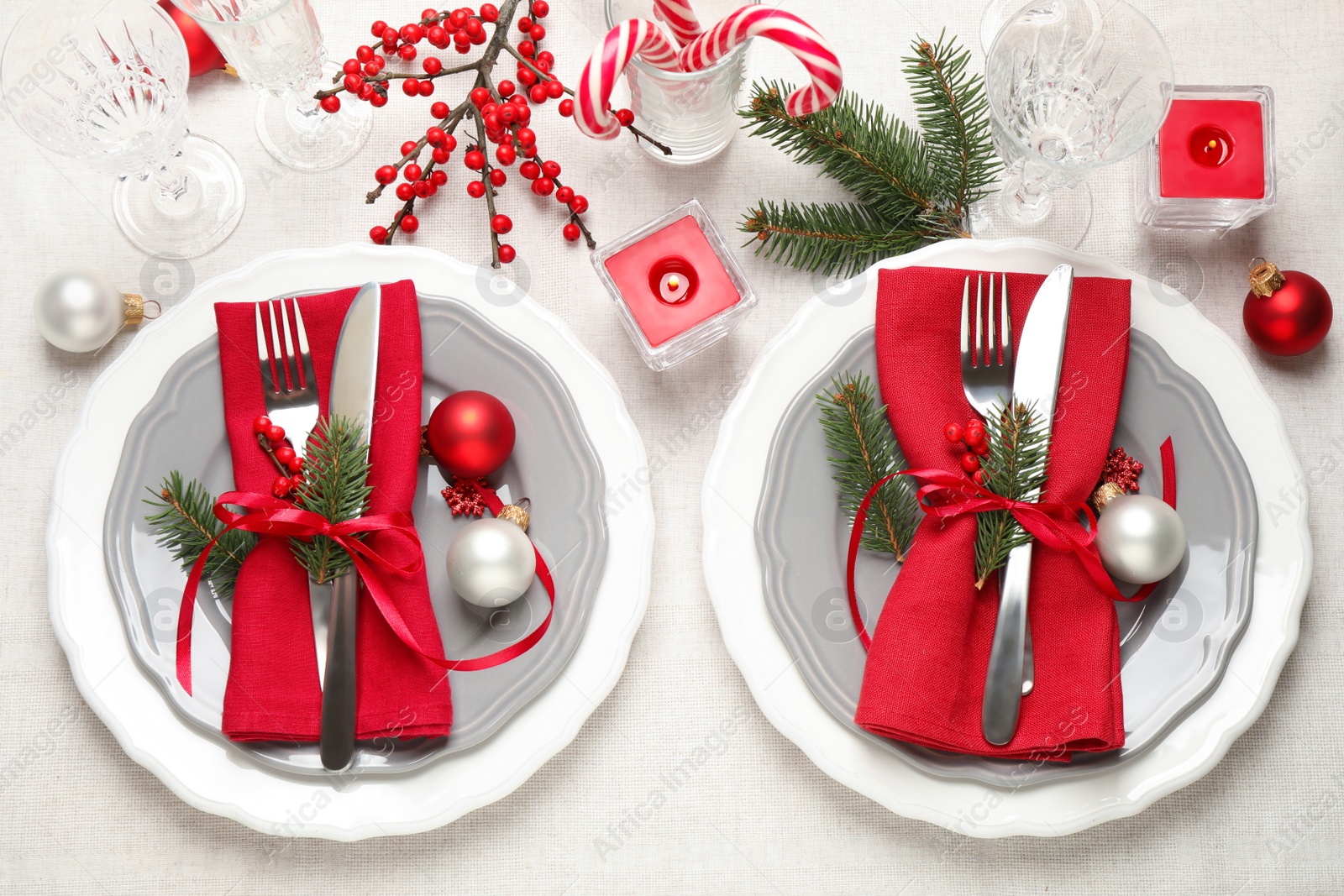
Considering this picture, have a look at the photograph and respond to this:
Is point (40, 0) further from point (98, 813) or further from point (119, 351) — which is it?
point (98, 813)

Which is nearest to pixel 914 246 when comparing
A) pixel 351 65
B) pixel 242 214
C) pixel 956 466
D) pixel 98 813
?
pixel 956 466

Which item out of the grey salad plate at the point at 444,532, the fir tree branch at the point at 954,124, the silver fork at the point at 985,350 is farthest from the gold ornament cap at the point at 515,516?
the fir tree branch at the point at 954,124

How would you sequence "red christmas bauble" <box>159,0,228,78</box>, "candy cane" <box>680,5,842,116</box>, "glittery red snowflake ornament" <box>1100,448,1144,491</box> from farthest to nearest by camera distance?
"red christmas bauble" <box>159,0,228,78</box>
"glittery red snowflake ornament" <box>1100,448,1144,491</box>
"candy cane" <box>680,5,842,116</box>

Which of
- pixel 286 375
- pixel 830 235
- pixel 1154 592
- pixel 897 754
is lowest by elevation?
pixel 897 754

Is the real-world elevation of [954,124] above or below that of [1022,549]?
above

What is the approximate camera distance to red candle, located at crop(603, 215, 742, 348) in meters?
0.91

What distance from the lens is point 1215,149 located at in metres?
0.96

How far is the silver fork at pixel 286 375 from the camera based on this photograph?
0.89 meters

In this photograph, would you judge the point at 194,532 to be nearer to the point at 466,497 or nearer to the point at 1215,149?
the point at 466,497

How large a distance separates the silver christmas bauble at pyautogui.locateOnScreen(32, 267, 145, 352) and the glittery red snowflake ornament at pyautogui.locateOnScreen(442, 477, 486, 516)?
0.44 meters

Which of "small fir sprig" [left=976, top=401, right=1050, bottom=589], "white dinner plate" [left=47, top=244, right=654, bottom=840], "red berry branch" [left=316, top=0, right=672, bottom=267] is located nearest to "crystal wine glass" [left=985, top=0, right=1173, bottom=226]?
"small fir sprig" [left=976, top=401, right=1050, bottom=589]

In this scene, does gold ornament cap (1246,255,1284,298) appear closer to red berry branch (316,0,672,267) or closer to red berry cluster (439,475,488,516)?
red berry branch (316,0,672,267)

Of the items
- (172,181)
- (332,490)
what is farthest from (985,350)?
(172,181)

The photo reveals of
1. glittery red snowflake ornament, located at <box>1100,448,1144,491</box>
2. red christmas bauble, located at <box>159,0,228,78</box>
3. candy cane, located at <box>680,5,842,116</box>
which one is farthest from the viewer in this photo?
red christmas bauble, located at <box>159,0,228,78</box>
